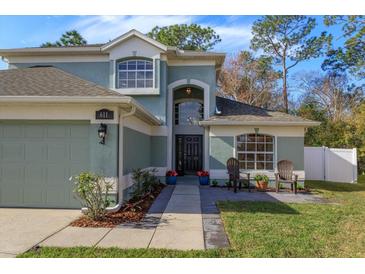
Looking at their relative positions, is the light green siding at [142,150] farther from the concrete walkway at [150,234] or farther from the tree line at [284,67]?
the tree line at [284,67]

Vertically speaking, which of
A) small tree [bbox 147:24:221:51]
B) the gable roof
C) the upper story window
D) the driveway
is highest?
small tree [bbox 147:24:221:51]

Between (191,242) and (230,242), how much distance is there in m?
0.71

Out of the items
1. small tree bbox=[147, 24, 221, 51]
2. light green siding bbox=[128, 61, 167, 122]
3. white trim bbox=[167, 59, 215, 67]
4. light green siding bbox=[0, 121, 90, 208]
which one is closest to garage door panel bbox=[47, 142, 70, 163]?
light green siding bbox=[0, 121, 90, 208]

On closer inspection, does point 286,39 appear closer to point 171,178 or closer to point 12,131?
point 171,178

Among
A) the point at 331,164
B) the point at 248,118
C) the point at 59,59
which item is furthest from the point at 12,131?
the point at 331,164

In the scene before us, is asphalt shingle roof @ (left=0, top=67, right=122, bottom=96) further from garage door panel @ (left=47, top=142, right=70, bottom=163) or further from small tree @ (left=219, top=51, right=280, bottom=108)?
small tree @ (left=219, top=51, right=280, bottom=108)

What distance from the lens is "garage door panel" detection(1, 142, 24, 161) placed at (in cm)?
766

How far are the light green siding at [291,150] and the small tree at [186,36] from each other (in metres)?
17.5

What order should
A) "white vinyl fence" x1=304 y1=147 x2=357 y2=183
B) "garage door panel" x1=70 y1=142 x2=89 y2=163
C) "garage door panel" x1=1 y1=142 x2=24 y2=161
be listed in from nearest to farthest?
1. "garage door panel" x1=70 y1=142 x2=89 y2=163
2. "garage door panel" x1=1 y1=142 x2=24 y2=161
3. "white vinyl fence" x1=304 y1=147 x2=357 y2=183

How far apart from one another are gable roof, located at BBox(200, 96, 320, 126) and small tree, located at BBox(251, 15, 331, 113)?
13867mm

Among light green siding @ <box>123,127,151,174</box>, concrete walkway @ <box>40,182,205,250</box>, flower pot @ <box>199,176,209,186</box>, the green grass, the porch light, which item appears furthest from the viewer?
flower pot @ <box>199,176,209,186</box>

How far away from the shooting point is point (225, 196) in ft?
33.7

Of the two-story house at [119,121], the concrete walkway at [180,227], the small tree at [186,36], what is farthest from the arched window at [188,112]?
the small tree at [186,36]
